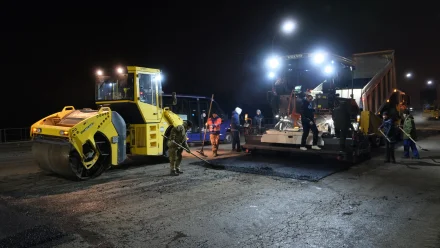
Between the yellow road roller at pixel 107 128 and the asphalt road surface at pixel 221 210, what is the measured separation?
51cm

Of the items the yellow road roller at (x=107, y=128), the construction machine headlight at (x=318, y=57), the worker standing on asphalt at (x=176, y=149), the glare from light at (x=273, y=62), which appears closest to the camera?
the yellow road roller at (x=107, y=128)

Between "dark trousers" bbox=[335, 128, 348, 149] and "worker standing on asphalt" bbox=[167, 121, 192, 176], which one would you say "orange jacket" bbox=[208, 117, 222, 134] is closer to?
"worker standing on asphalt" bbox=[167, 121, 192, 176]

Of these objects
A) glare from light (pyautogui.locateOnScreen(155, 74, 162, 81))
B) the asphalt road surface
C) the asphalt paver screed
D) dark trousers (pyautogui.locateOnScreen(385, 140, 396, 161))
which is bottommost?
the asphalt road surface

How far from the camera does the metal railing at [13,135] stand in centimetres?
1967

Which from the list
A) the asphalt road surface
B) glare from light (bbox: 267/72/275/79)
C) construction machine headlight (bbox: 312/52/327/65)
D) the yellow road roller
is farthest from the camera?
glare from light (bbox: 267/72/275/79)

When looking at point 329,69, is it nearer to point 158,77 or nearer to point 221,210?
point 158,77

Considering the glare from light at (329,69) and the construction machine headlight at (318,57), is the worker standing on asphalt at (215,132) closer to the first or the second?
the construction machine headlight at (318,57)

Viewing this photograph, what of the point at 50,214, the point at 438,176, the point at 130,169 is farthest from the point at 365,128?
the point at 50,214

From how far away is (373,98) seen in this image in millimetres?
13594

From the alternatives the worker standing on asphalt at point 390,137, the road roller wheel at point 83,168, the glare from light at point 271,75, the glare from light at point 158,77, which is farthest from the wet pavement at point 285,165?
the road roller wheel at point 83,168

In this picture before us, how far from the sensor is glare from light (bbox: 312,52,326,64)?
35.9 feet

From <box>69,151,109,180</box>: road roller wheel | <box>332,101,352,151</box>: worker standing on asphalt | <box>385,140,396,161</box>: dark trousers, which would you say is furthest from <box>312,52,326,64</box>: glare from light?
<box>69,151,109,180</box>: road roller wheel

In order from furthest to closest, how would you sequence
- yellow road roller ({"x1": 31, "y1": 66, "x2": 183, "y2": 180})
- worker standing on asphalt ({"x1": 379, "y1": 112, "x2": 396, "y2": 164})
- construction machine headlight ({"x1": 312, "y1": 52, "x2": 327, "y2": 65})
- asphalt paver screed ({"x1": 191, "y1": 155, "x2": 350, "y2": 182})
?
construction machine headlight ({"x1": 312, "y1": 52, "x2": 327, "y2": 65})
worker standing on asphalt ({"x1": 379, "y1": 112, "x2": 396, "y2": 164})
asphalt paver screed ({"x1": 191, "y1": 155, "x2": 350, "y2": 182})
yellow road roller ({"x1": 31, "y1": 66, "x2": 183, "y2": 180})

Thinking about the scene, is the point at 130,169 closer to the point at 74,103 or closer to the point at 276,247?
the point at 276,247
